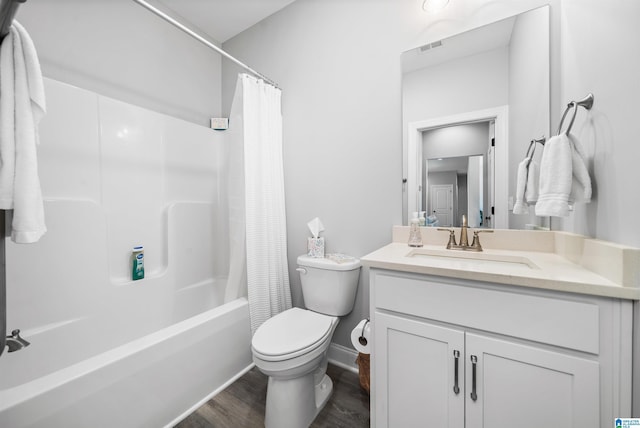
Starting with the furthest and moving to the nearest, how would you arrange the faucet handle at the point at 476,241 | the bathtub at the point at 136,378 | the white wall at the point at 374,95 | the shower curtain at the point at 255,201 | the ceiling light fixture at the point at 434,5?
1. the shower curtain at the point at 255,201
2. the ceiling light fixture at the point at 434,5
3. the faucet handle at the point at 476,241
4. the bathtub at the point at 136,378
5. the white wall at the point at 374,95

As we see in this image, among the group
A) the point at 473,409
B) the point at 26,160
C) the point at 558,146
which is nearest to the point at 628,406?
the point at 473,409

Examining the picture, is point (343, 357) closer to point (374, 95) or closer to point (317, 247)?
point (317, 247)

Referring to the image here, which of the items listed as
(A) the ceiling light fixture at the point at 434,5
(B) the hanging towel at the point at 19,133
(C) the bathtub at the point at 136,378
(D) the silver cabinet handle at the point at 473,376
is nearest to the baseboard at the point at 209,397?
(C) the bathtub at the point at 136,378

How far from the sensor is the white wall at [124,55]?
1455 millimetres

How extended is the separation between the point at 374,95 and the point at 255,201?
1.03 meters

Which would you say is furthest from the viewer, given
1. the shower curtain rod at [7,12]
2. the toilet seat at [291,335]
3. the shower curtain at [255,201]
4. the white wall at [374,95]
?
the shower curtain at [255,201]

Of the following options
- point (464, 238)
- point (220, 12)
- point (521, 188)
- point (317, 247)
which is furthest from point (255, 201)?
point (220, 12)

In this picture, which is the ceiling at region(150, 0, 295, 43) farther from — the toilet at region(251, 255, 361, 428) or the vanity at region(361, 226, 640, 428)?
the vanity at region(361, 226, 640, 428)

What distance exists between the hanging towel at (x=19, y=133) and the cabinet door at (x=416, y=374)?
1.27 metres

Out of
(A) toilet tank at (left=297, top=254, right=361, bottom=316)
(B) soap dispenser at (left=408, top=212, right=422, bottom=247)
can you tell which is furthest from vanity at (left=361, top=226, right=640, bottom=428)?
(A) toilet tank at (left=297, top=254, right=361, bottom=316)

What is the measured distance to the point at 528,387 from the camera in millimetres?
779

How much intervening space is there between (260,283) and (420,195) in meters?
1.17

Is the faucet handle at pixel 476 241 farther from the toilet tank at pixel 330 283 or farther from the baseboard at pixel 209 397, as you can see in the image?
the baseboard at pixel 209 397

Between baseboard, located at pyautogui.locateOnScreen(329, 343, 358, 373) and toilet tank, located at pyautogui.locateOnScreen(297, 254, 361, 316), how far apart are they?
36 centimetres
